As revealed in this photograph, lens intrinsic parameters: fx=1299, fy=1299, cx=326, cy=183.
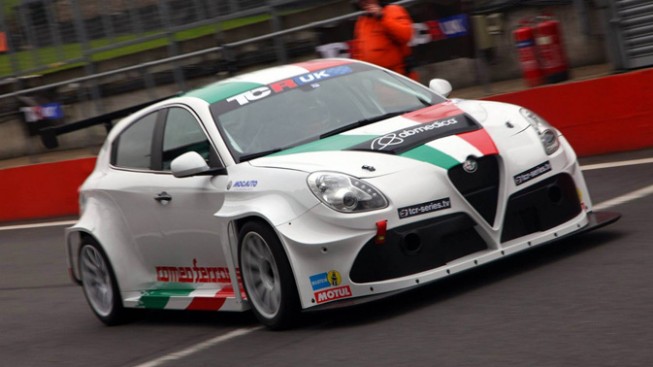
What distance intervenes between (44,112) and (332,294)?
39.2ft

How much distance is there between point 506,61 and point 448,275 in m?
7.21

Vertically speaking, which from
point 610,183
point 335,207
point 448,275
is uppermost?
point 335,207

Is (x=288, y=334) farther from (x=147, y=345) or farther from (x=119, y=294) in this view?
(x=119, y=294)

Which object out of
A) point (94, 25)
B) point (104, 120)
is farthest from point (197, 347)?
point (94, 25)

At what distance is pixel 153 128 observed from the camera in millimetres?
8852

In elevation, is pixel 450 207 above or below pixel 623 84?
above

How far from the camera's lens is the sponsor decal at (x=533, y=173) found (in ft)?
24.3

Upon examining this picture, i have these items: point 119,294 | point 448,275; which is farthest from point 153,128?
point 448,275

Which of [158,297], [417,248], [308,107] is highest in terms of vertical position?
[308,107]

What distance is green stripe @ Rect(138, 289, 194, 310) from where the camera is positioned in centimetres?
843

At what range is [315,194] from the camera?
7.09 meters

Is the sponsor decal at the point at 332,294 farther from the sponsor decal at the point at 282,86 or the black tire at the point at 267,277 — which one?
the sponsor decal at the point at 282,86

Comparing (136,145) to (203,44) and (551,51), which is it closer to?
(551,51)

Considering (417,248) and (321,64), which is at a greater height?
(321,64)
